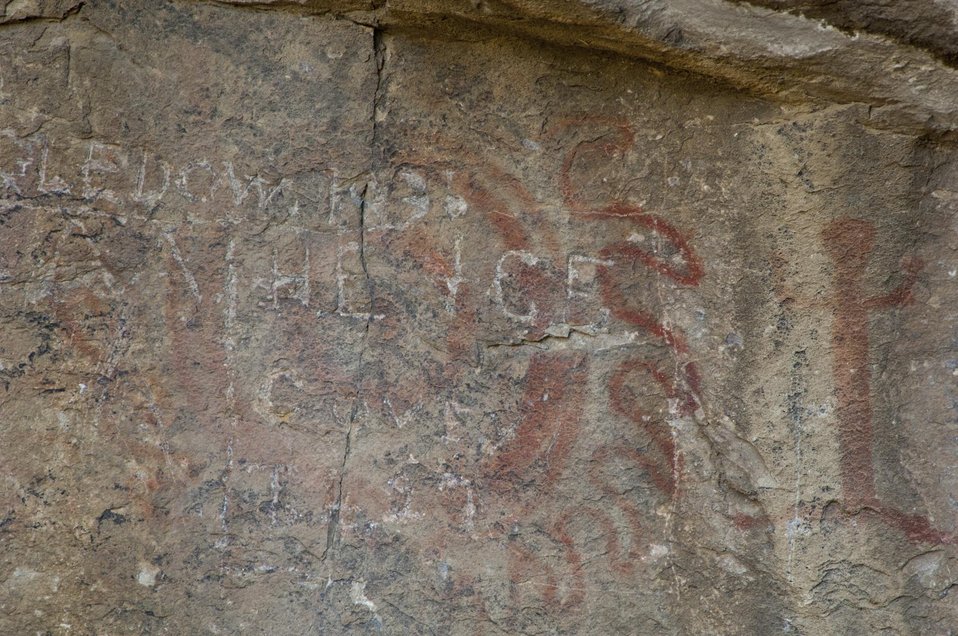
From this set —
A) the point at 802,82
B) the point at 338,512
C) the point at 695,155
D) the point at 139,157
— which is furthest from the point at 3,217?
the point at 802,82

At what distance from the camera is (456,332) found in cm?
209

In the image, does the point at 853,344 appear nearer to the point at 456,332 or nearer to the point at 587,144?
the point at 587,144

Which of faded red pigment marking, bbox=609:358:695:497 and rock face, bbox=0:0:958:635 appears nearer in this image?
rock face, bbox=0:0:958:635

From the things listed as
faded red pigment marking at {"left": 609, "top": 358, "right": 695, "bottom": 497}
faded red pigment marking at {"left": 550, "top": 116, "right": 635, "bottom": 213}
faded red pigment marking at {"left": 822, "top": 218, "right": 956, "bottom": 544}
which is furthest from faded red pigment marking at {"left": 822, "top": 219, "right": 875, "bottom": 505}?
faded red pigment marking at {"left": 550, "top": 116, "right": 635, "bottom": 213}

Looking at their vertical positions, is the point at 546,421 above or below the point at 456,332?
below

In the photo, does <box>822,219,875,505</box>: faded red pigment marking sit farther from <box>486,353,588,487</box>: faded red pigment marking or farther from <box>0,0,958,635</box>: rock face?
<box>486,353,588,487</box>: faded red pigment marking

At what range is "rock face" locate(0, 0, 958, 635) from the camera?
1.98 meters

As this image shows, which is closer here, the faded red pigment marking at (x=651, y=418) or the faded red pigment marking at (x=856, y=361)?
the faded red pigment marking at (x=856, y=361)

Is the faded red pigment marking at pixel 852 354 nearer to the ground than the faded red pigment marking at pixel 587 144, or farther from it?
nearer to the ground

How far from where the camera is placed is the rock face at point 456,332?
1977 millimetres

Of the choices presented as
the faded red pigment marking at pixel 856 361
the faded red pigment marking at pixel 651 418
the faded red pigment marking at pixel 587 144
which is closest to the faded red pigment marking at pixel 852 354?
the faded red pigment marking at pixel 856 361

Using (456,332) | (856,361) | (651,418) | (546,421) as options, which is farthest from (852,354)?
(456,332)

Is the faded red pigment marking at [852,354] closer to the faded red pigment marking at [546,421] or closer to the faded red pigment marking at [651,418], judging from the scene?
the faded red pigment marking at [651,418]

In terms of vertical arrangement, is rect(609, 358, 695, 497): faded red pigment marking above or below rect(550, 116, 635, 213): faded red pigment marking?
below
